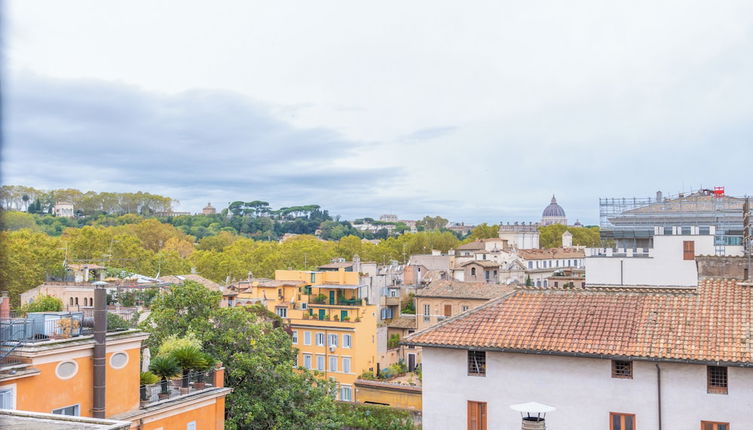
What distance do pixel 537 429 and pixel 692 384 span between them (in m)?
3.90

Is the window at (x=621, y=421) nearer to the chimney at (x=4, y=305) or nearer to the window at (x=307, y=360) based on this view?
the chimney at (x=4, y=305)

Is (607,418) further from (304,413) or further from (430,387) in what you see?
(304,413)

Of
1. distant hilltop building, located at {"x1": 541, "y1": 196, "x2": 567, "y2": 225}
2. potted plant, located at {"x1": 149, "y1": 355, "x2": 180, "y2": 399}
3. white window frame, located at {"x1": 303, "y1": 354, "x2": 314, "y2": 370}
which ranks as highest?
distant hilltop building, located at {"x1": 541, "y1": 196, "x2": 567, "y2": 225}

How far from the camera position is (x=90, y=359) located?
11.2m

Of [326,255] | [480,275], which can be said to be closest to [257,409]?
[480,275]

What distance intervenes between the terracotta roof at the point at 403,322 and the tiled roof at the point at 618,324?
77.8 feet

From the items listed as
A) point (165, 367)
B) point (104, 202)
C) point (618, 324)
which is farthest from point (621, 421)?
point (104, 202)

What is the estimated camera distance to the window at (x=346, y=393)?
29666mm

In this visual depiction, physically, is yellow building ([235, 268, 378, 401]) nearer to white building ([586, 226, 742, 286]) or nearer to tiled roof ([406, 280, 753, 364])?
white building ([586, 226, 742, 286])

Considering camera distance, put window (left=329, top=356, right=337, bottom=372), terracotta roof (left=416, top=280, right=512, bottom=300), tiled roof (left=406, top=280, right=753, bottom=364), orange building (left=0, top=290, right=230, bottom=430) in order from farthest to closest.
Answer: terracotta roof (left=416, top=280, right=512, bottom=300), window (left=329, top=356, right=337, bottom=372), tiled roof (left=406, top=280, right=753, bottom=364), orange building (left=0, top=290, right=230, bottom=430)

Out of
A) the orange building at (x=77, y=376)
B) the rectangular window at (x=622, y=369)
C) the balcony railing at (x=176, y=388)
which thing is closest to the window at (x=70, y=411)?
the orange building at (x=77, y=376)

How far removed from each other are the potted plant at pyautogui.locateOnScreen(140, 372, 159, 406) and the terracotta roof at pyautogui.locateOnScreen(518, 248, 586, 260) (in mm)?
58243

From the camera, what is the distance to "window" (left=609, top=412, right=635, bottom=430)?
11.4 m

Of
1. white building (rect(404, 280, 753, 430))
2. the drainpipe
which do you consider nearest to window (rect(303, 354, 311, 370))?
white building (rect(404, 280, 753, 430))
